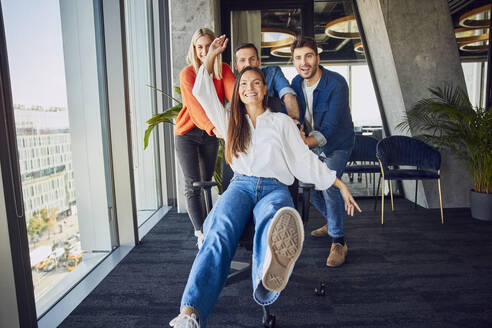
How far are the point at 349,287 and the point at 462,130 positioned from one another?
2.34 metres

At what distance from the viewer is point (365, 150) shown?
4.14 metres

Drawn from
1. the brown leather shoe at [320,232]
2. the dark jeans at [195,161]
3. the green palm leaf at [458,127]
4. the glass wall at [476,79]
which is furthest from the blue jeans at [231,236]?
the glass wall at [476,79]

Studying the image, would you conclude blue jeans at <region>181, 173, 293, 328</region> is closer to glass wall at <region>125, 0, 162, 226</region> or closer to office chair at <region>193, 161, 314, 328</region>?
office chair at <region>193, 161, 314, 328</region>

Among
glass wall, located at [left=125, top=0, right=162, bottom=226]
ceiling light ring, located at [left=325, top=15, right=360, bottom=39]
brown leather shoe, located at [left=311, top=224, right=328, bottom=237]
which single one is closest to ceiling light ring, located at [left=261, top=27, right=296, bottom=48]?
ceiling light ring, located at [left=325, top=15, right=360, bottom=39]

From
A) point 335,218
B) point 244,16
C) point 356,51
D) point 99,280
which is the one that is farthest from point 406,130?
point 99,280

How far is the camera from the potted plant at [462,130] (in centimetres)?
332

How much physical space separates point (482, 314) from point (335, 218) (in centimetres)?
100

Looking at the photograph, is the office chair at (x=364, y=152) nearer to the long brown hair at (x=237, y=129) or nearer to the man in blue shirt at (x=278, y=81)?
the man in blue shirt at (x=278, y=81)

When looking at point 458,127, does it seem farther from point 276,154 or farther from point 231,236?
point 231,236

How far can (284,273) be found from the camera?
140 cm

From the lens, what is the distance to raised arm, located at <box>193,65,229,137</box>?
6.10ft

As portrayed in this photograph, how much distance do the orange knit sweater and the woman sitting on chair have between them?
179mm

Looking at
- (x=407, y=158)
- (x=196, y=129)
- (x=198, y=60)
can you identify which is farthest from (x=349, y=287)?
(x=407, y=158)

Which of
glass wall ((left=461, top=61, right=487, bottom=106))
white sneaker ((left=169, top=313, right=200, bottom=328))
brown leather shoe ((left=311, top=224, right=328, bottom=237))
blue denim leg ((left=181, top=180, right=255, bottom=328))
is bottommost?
brown leather shoe ((left=311, top=224, right=328, bottom=237))
